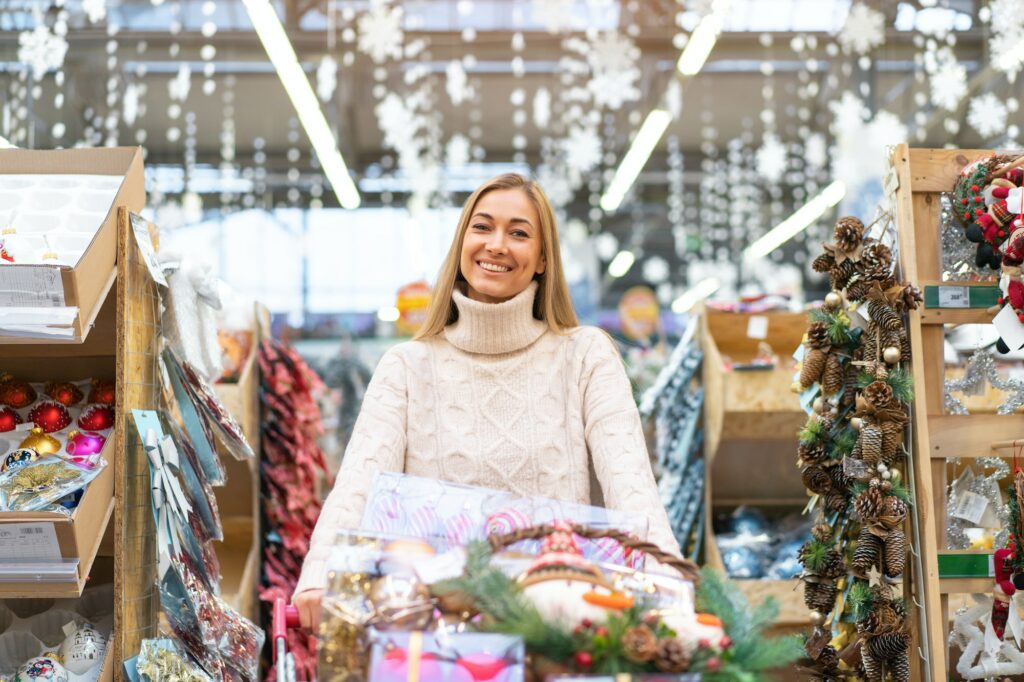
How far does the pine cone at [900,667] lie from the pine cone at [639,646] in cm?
191

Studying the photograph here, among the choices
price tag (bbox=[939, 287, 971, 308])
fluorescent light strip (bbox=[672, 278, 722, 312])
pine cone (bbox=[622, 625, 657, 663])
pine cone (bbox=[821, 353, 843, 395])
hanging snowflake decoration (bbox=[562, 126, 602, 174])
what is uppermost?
hanging snowflake decoration (bbox=[562, 126, 602, 174])

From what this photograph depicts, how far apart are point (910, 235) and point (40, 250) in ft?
7.85

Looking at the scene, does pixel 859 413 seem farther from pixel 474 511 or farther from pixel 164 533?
pixel 164 533

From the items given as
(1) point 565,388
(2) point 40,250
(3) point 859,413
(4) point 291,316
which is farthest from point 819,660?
(4) point 291,316

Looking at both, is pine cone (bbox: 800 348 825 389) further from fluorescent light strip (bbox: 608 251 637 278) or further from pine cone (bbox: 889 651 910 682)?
fluorescent light strip (bbox: 608 251 637 278)

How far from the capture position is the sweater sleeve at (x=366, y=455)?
2127mm

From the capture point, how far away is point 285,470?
208 inches

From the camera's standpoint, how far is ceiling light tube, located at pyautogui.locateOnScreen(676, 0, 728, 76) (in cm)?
676

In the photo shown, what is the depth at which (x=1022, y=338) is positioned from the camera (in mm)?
3035

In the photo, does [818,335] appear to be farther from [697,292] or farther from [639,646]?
[697,292]

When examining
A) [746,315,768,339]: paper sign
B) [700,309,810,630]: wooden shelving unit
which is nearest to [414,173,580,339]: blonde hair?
[700,309,810,630]: wooden shelving unit

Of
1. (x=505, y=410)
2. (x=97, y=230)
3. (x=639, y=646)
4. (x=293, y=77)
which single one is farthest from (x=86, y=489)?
(x=293, y=77)

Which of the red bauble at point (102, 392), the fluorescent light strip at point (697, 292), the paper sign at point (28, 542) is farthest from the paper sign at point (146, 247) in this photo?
the fluorescent light strip at point (697, 292)

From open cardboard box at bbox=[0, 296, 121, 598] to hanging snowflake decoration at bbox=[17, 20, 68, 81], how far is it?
17.5 feet
